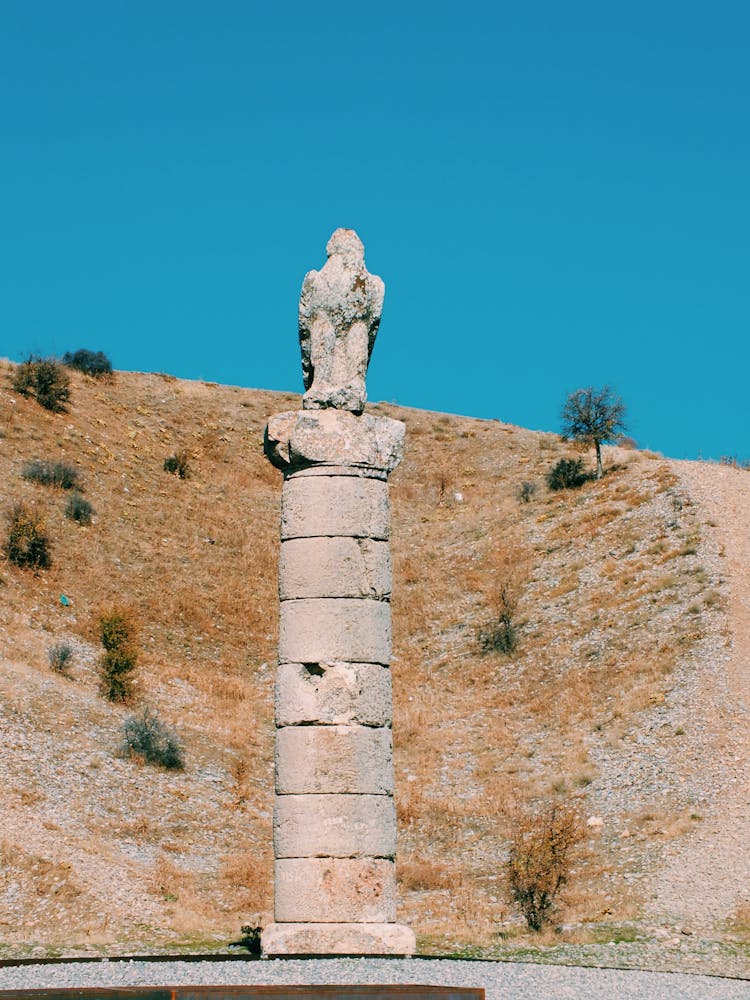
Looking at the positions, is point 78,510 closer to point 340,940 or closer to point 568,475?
point 568,475

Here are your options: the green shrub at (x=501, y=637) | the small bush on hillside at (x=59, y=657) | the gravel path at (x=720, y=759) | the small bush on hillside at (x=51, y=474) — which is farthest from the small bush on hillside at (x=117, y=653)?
the gravel path at (x=720, y=759)

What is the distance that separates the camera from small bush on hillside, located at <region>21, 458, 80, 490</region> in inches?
1453

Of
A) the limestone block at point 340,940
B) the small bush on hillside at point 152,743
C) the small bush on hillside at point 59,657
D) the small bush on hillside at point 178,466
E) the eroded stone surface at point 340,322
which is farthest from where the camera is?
the small bush on hillside at point 178,466

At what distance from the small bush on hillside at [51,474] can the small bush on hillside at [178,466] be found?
4575mm

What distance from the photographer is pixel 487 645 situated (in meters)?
33.3

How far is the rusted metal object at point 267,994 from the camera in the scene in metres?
9.45

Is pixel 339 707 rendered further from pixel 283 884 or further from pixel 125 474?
pixel 125 474

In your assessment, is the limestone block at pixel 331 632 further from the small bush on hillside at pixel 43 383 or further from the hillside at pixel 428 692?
the small bush on hillside at pixel 43 383

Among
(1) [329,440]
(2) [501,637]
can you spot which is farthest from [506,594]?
(1) [329,440]

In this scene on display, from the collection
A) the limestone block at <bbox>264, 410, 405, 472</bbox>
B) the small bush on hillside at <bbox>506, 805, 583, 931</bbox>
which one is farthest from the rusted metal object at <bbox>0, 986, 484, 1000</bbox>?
the small bush on hillside at <bbox>506, 805, 583, 931</bbox>

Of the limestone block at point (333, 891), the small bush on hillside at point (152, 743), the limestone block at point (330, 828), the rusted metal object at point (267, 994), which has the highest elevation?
the small bush on hillside at point (152, 743)

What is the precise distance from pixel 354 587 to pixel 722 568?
67.2ft

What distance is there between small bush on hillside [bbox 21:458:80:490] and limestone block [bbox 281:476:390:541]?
2479 cm

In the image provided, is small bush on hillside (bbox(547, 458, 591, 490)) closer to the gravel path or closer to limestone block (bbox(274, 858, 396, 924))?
the gravel path
